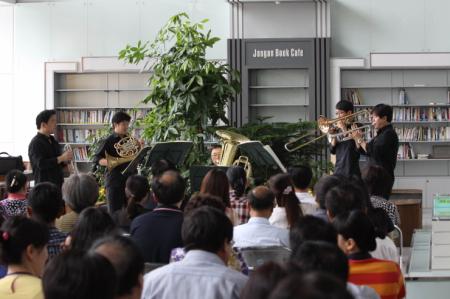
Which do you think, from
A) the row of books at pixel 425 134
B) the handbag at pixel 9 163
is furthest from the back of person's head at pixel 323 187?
the row of books at pixel 425 134

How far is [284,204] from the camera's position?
498 centimetres

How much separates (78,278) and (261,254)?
1.90m

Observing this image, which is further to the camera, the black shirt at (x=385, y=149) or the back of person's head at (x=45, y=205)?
the black shirt at (x=385, y=149)

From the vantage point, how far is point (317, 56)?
39.2 feet

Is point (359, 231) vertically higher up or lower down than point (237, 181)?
lower down

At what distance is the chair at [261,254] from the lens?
3.58 meters

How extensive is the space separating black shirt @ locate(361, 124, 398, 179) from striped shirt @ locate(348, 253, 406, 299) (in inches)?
160

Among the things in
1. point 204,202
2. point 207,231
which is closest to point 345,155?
point 204,202

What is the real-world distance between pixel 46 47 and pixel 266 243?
30.6 ft

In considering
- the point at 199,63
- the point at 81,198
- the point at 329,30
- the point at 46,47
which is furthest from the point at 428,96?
the point at 81,198

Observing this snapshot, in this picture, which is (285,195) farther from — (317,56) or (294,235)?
(317,56)

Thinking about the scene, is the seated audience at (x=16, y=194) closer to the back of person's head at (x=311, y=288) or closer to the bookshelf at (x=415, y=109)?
the back of person's head at (x=311, y=288)

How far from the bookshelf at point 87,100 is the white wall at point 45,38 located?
1.08ft

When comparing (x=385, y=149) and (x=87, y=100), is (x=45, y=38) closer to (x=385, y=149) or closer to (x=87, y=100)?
(x=87, y=100)
